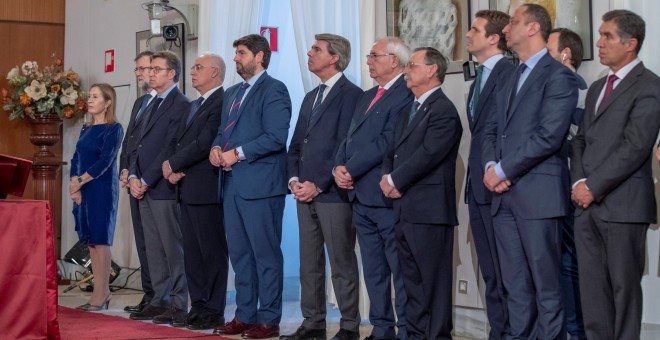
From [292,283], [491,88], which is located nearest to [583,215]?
[491,88]

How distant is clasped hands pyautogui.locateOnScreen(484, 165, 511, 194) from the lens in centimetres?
459

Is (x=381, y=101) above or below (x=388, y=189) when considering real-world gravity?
above

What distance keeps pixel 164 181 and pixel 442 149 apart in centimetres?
225

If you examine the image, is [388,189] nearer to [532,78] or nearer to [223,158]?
[532,78]

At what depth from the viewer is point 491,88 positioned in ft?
16.3

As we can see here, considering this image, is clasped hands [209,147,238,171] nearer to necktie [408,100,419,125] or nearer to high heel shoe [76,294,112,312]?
necktie [408,100,419,125]

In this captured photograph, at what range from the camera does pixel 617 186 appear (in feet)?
14.1

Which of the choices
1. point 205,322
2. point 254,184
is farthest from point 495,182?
point 205,322

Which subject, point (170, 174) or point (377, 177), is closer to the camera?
point (377, 177)

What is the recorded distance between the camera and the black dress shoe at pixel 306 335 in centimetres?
568

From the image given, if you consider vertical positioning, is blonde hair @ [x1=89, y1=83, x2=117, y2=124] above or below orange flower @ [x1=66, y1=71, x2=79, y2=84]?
below

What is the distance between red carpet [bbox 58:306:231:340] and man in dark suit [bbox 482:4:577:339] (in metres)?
1.96

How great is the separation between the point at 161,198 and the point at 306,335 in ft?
4.98

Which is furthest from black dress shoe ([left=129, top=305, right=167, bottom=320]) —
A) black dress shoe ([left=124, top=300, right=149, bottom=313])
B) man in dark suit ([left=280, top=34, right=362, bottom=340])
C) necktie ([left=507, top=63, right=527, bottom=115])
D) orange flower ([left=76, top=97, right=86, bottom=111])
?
orange flower ([left=76, top=97, right=86, bottom=111])
